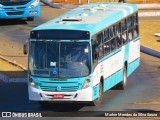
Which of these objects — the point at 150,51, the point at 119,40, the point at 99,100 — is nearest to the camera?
the point at 99,100

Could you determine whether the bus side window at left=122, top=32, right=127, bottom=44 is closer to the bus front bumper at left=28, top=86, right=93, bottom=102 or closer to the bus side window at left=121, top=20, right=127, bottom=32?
the bus side window at left=121, top=20, right=127, bottom=32

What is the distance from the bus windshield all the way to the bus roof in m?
0.53

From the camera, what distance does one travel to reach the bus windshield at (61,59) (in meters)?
20.8

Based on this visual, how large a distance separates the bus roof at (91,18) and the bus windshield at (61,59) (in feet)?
1.74

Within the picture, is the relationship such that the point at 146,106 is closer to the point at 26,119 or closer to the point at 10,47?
the point at 26,119

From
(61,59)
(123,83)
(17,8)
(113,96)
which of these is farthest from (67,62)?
(17,8)

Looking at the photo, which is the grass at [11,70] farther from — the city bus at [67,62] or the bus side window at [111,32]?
the city bus at [67,62]

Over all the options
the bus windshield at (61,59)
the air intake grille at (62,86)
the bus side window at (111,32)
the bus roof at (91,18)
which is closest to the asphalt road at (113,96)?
the air intake grille at (62,86)

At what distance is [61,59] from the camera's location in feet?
68.2

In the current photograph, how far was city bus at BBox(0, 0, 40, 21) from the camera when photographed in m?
38.4

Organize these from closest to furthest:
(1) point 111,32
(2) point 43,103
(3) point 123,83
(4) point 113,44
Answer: (2) point 43,103 < (1) point 111,32 < (4) point 113,44 < (3) point 123,83

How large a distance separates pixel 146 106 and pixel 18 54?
1108 centimetres

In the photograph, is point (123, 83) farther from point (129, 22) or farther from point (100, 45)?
point (100, 45)

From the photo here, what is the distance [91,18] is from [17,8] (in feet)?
52.9
